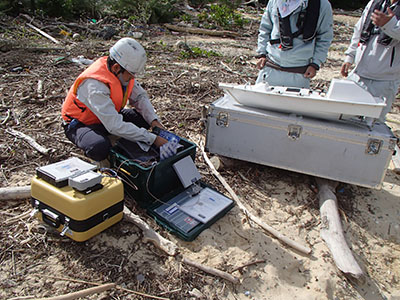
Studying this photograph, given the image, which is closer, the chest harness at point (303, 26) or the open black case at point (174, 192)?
the open black case at point (174, 192)

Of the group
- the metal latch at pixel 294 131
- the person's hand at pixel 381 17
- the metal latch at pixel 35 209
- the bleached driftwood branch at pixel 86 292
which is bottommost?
the bleached driftwood branch at pixel 86 292

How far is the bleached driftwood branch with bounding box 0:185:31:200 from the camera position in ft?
10.6

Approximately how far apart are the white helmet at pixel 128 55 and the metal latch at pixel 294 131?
1.78 m

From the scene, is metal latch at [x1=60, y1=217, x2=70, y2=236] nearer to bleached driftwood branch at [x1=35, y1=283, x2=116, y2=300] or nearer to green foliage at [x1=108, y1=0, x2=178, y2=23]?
bleached driftwood branch at [x1=35, y1=283, x2=116, y2=300]

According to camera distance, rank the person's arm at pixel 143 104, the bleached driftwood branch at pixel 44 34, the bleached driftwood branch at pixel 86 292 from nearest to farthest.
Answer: the bleached driftwood branch at pixel 86 292 < the person's arm at pixel 143 104 < the bleached driftwood branch at pixel 44 34

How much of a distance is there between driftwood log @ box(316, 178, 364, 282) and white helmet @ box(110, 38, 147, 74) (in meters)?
2.46

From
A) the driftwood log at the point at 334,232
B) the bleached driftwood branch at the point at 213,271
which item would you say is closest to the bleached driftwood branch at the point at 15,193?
the bleached driftwood branch at the point at 213,271

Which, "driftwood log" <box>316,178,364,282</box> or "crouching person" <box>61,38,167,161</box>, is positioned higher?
"crouching person" <box>61,38,167,161</box>

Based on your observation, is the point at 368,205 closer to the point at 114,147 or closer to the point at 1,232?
the point at 114,147

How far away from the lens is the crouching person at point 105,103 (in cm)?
324

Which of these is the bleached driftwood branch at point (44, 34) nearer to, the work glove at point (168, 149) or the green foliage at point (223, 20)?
the green foliage at point (223, 20)

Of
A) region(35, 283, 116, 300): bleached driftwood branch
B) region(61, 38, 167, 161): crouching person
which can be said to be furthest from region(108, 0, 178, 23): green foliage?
region(35, 283, 116, 300): bleached driftwood branch

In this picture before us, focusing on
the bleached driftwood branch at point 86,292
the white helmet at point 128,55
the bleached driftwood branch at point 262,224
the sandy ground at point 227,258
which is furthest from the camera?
the white helmet at point 128,55

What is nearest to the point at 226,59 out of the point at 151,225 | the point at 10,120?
the point at 10,120
